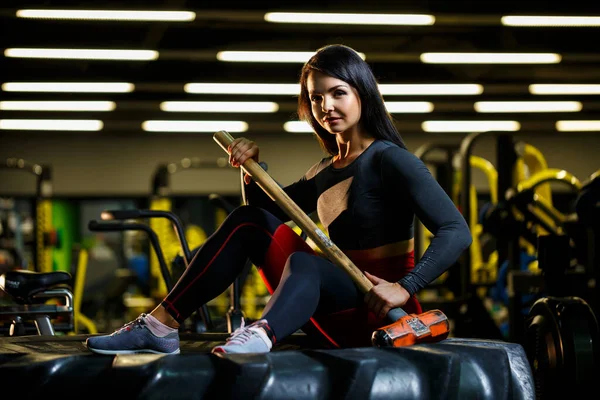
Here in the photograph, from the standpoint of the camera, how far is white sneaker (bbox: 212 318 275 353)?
1650 mm

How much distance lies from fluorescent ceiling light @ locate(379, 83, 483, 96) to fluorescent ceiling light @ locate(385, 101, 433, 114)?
67 centimetres

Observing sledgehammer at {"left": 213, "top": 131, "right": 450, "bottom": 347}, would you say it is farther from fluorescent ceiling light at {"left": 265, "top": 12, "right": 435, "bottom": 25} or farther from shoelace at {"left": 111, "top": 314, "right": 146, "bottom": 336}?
fluorescent ceiling light at {"left": 265, "top": 12, "right": 435, "bottom": 25}

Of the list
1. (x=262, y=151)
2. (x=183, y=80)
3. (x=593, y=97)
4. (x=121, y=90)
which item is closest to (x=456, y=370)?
(x=183, y=80)

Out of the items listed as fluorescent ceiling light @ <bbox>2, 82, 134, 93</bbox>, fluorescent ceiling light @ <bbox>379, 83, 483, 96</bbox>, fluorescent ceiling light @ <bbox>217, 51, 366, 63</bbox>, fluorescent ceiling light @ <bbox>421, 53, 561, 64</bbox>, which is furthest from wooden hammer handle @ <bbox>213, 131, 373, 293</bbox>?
fluorescent ceiling light @ <bbox>379, 83, 483, 96</bbox>

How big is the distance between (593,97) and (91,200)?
8.30 meters

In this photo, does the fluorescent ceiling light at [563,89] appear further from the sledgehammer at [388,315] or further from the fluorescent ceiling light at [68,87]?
the sledgehammer at [388,315]

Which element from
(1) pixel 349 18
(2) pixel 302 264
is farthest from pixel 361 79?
(1) pixel 349 18

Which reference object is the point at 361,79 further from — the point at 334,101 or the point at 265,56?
the point at 265,56

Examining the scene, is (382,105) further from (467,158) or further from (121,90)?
(121,90)

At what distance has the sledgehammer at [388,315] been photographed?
5.70 feet

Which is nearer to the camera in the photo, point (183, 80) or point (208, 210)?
point (183, 80)

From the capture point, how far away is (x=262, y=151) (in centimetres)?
1318

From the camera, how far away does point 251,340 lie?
5.49 ft

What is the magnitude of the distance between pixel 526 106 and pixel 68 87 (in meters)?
6.11
